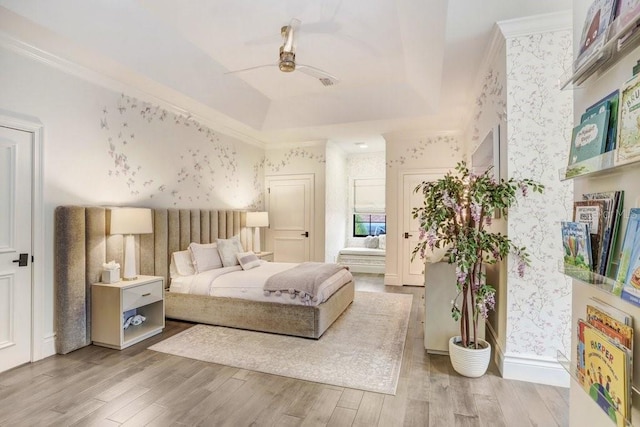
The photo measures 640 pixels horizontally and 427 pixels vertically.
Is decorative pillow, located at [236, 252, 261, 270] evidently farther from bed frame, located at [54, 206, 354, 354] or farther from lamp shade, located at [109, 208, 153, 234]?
lamp shade, located at [109, 208, 153, 234]

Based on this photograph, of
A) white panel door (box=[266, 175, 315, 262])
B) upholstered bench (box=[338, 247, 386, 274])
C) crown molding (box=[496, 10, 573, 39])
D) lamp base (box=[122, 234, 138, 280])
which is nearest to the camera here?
crown molding (box=[496, 10, 573, 39])

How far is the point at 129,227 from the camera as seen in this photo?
10.6ft

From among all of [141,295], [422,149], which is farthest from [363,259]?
[141,295]

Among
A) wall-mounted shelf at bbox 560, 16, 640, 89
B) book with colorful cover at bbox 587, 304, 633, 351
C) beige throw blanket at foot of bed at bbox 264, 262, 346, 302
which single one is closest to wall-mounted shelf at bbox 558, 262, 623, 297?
book with colorful cover at bbox 587, 304, 633, 351

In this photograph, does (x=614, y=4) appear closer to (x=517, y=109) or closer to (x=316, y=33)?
(x=517, y=109)

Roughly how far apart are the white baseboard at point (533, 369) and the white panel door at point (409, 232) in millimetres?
3323

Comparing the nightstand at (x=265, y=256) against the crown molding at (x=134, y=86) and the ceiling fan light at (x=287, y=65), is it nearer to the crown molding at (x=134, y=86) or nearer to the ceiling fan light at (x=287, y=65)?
the crown molding at (x=134, y=86)

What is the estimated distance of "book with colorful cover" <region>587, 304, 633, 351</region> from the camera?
94 cm

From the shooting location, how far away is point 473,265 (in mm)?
2490

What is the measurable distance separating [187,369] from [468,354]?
2246mm

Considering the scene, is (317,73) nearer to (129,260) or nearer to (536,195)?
(536,195)

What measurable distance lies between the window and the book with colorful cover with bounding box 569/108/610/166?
6.58 meters

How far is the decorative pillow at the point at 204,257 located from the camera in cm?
405

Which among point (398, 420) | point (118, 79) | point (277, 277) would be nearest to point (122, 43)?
point (118, 79)
